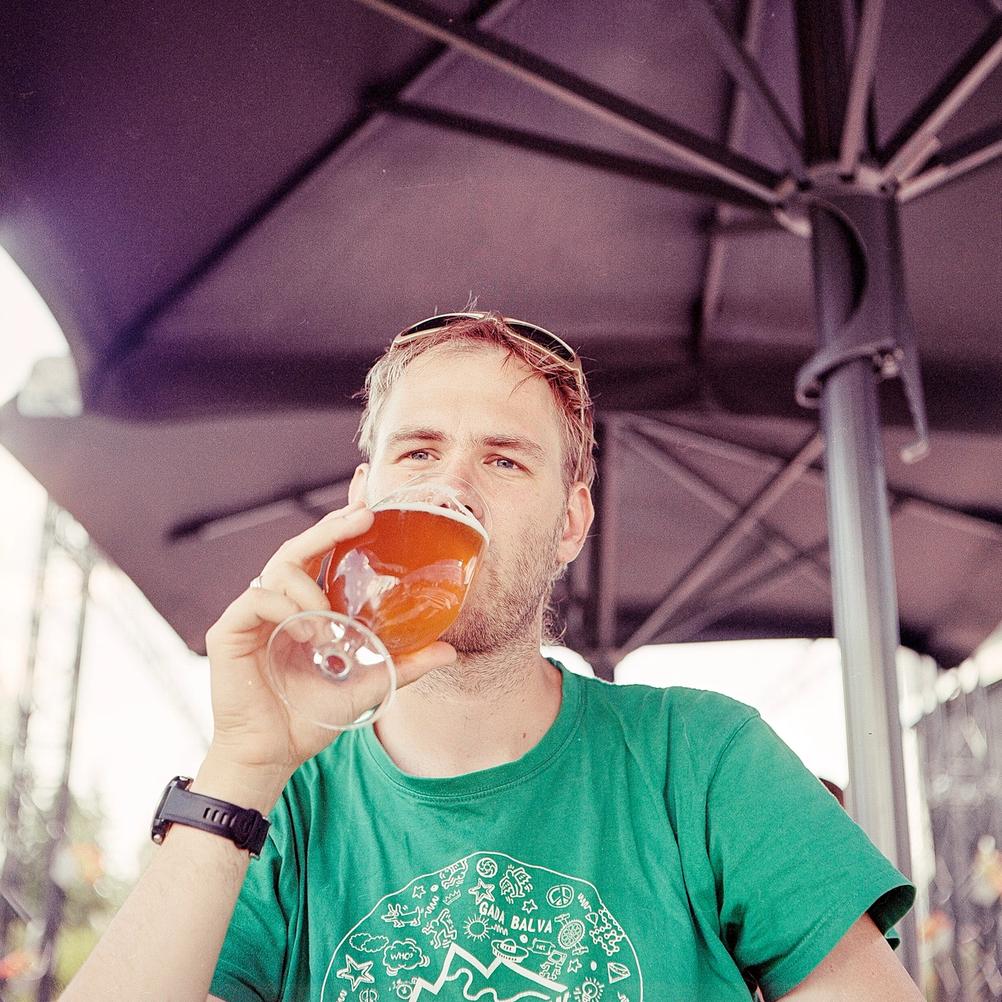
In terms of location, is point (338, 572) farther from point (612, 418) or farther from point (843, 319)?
point (612, 418)

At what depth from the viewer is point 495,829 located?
969 millimetres

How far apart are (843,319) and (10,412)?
4.96 feet

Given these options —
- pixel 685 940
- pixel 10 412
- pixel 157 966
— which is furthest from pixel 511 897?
pixel 10 412

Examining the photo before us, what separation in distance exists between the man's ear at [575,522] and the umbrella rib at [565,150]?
1.04 m

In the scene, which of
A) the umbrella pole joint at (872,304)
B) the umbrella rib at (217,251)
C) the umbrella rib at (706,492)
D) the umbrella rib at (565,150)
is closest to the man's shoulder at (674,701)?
the umbrella pole joint at (872,304)

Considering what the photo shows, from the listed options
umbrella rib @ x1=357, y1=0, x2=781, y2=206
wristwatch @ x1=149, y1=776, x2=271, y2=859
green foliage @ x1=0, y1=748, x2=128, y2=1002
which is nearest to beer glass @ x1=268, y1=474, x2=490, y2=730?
wristwatch @ x1=149, y1=776, x2=271, y2=859

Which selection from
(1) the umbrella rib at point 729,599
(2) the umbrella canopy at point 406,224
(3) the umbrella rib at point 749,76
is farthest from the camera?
(1) the umbrella rib at point 729,599

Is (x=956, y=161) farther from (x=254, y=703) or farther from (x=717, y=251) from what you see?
(x=254, y=703)

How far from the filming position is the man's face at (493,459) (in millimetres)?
990

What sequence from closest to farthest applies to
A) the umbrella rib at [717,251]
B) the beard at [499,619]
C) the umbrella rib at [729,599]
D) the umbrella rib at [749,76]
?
the beard at [499,619] → the umbrella rib at [749,76] → the umbrella rib at [717,251] → the umbrella rib at [729,599]

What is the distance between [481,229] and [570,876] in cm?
153

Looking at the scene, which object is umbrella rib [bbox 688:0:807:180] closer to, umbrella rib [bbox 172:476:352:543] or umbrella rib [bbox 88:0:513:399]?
umbrella rib [bbox 88:0:513:399]

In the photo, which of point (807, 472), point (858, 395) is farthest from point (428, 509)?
point (807, 472)

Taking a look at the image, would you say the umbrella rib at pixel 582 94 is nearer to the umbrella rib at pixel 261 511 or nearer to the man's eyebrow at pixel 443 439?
the umbrella rib at pixel 261 511
